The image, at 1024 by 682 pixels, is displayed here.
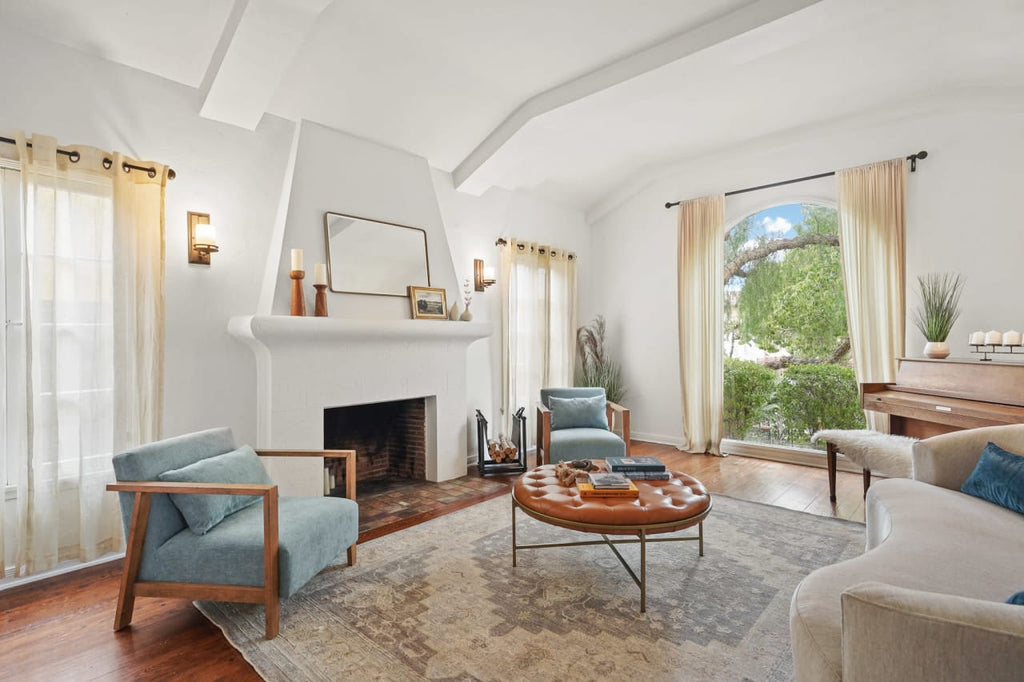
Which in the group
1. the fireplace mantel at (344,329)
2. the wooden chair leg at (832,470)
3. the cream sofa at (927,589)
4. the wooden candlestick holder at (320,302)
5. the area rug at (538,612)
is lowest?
the area rug at (538,612)

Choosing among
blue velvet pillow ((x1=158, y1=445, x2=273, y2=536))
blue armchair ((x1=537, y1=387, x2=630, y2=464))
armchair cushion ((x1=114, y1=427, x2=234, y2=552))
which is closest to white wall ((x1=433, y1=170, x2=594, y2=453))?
blue armchair ((x1=537, y1=387, x2=630, y2=464))

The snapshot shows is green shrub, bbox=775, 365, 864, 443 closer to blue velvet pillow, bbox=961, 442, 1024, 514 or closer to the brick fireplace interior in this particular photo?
blue velvet pillow, bbox=961, 442, 1024, 514

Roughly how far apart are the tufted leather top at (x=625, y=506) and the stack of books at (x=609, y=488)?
0.03 meters

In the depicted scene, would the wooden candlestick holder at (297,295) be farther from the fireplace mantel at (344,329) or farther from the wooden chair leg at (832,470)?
the wooden chair leg at (832,470)

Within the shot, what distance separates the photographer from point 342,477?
13.1ft

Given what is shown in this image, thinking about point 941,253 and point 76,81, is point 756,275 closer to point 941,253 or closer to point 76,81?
point 941,253

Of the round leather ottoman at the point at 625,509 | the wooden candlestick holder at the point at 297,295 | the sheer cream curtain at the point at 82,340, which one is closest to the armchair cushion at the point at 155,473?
the sheer cream curtain at the point at 82,340

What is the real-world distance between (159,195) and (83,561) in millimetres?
2026

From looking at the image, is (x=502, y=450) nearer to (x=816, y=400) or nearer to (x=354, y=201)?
(x=354, y=201)

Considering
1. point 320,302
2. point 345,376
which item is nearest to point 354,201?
point 320,302

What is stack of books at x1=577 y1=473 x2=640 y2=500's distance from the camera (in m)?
2.43

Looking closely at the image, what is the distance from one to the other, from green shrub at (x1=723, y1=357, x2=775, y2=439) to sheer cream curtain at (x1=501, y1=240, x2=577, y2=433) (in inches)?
67.0

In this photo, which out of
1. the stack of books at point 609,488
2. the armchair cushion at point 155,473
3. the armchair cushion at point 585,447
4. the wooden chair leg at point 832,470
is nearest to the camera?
the armchair cushion at point 155,473

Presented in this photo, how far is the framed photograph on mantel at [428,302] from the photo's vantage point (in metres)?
4.08
